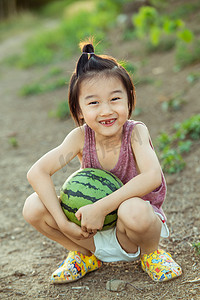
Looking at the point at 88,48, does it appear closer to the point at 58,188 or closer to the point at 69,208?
the point at 69,208

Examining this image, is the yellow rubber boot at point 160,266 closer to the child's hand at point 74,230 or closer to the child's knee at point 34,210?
the child's hand at point 74,230

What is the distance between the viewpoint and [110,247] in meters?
3.02

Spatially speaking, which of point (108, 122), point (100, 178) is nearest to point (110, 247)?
point (100, 178)

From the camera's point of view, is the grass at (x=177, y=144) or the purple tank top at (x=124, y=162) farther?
the grass at (x=177, y=144)

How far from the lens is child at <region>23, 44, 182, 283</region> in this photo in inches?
108

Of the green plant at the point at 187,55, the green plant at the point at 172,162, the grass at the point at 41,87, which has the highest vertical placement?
the grass at the point at 41,87

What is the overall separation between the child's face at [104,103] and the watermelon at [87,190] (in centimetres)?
32

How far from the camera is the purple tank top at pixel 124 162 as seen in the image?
2.99 meters

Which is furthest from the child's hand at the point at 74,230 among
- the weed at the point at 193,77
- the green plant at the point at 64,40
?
the green plant at the point at 64,40

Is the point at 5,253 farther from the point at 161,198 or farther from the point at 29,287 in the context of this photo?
the point at 161,198

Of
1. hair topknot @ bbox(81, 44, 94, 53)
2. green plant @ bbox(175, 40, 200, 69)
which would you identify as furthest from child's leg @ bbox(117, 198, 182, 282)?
green plant @ bbox(175, 40, 200, 69)

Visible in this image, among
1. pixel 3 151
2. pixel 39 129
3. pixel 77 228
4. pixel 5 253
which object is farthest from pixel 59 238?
pixel 39 129

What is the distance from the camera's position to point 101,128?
2.90 meters

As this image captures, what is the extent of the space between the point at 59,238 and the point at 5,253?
83 centimetres
